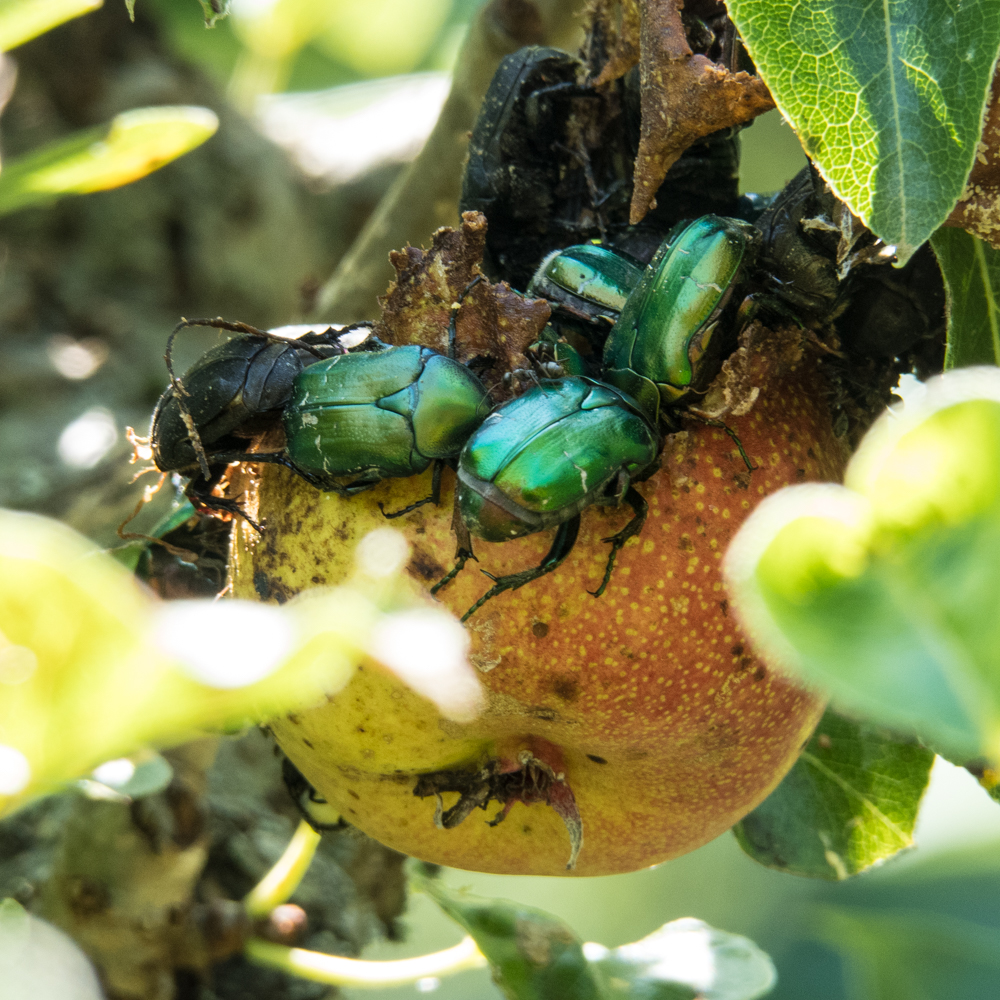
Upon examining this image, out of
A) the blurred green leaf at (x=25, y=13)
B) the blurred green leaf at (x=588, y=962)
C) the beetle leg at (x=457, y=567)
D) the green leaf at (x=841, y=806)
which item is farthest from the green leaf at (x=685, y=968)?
the blurred green leaf at (x=25, y=13)

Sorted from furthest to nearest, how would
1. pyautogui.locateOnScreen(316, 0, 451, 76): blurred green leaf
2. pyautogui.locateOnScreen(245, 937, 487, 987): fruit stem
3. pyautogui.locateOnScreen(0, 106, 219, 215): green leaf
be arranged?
pyautogui.locateOnScreen(316, 0, 451, 76): blurred green leaf < pyautogui.locateOnScreen(245, 937, 487, 987): fruit stem < pyautogui.locateOnScreen(0, 106, 219, 215): green leaf

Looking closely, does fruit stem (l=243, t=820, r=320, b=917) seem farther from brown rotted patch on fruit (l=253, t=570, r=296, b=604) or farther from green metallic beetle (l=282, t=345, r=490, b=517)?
green metallic beetle (l=282, t=345, r=490, b=517)

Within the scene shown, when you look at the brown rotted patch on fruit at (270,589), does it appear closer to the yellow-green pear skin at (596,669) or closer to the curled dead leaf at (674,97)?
the yellow-green pear skin at (596,669)

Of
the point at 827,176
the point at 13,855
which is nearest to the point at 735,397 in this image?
the point at 827,176

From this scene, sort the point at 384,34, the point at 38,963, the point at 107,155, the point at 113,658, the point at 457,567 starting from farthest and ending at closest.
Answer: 1. the point at 384,34
2. the point at 107,155
3. the point at 38,963
4. the point at 457,567
5. the point at 113,658

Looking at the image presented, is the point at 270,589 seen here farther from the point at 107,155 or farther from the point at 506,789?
the point at 107,155

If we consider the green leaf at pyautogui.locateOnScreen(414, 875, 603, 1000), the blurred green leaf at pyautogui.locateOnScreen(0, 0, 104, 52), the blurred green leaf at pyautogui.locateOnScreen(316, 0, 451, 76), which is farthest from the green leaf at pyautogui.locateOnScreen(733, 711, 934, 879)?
the blurred green leaf at pyautogui.locateOnScreen(316, 0, 451, 76)

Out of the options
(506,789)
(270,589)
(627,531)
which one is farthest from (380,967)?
(627,531)
